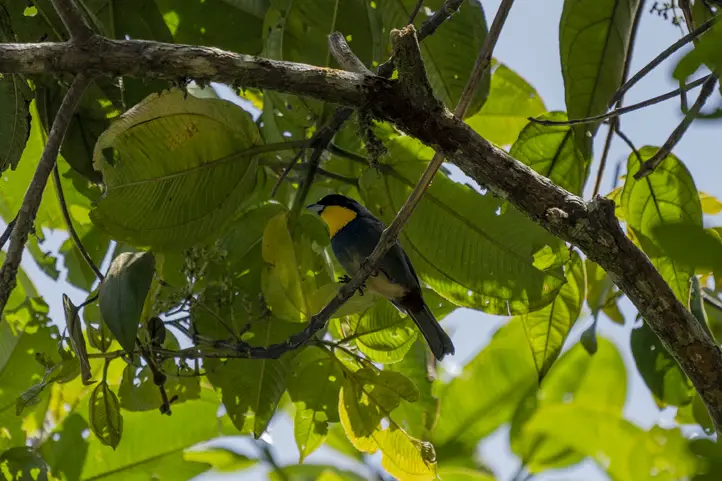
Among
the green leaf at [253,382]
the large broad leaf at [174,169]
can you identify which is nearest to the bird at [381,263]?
the green leaf at [253,382]

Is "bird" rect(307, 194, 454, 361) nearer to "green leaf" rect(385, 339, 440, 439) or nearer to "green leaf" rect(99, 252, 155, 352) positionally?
"green leaf" rect(385, 339, 440, 439)

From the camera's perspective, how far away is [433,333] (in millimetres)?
3012

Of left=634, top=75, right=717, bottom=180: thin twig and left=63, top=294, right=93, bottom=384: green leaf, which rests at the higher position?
left=634, top=75, right=717, bottom=180: thin twig

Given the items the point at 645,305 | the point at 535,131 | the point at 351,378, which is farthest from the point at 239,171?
the point at 645,305

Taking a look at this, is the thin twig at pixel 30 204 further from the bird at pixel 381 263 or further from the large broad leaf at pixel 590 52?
the large broad leaf at pixel 590 52

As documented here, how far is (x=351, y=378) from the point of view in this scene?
2.57 metres

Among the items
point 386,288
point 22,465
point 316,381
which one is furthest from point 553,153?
point 22,465

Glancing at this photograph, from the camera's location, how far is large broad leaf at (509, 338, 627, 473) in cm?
168

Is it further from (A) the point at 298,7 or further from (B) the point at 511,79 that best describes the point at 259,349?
(B) the point at 511,79

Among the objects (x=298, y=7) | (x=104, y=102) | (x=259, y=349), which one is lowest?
(x=259, y=349)

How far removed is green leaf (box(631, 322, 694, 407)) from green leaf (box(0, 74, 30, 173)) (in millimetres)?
1914

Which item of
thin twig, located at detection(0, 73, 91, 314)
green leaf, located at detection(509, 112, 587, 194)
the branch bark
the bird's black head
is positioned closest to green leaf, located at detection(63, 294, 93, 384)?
thin twig, located at detection(0, 73, 91, 314)

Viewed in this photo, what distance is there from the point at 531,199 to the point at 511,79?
5.38ft

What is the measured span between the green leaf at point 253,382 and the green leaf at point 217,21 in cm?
98
